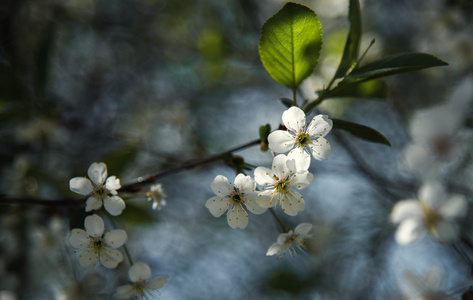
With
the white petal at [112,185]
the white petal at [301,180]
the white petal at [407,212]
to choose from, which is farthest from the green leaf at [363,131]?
the white petal at [112,185]

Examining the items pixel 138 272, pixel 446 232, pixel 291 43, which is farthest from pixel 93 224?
pixel 446 232

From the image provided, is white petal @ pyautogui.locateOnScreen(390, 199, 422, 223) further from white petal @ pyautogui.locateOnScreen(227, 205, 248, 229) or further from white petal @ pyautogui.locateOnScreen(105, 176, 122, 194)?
white petal @ pyautogui.locateOnScreen(105, 176, 122, 194)

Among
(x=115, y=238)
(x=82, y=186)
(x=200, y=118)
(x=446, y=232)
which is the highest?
(x=200, y=118)

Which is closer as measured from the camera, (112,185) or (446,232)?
(112,185)

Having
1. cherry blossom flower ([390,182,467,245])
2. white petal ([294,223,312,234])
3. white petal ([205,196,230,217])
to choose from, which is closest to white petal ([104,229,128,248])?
white petal ([205,196,230,217])

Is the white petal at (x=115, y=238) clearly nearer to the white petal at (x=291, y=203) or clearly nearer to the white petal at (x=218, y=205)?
the white petal at (x=218, y=205)

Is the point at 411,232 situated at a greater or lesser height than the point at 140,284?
lesser

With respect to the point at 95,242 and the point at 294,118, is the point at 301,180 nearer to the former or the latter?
the point at 294,118
